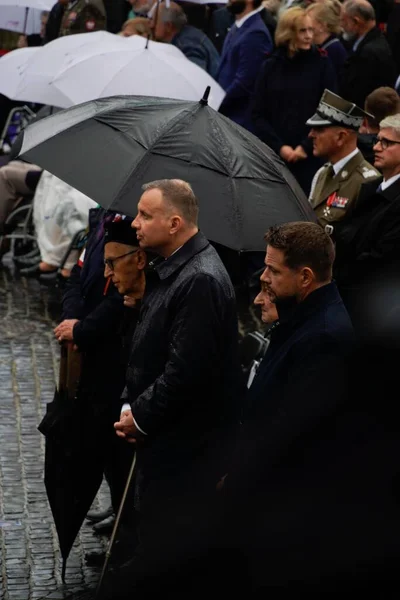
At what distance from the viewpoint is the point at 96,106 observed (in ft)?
20.9

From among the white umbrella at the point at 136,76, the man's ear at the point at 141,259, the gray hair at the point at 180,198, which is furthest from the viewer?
the white umbrella at the point at 136,76

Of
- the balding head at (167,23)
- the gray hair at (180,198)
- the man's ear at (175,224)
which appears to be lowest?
the balding head at (167,23)

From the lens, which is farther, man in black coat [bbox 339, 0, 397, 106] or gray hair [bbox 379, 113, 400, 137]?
man in black coat [bbox 339, 0, 397, 106]

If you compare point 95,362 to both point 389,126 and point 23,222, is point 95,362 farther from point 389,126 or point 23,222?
point 23,222

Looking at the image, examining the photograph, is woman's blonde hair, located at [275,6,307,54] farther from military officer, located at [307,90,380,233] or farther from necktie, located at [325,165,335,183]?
necktie, located at [325,165,335,183]

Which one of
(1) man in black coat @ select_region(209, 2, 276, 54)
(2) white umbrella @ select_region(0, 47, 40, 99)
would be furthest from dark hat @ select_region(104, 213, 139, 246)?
(1) man in black coat @ select_region(209, 2, 276, 54)

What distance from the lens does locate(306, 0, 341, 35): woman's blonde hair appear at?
1078 centimetres

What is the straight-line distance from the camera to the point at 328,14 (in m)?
10.9

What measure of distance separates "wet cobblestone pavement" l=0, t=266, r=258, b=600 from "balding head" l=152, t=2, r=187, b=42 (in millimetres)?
2752

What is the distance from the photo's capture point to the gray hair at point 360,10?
10219 mm

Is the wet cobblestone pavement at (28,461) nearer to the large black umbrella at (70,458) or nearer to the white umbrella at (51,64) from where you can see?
the large black umbrella at (70,458)

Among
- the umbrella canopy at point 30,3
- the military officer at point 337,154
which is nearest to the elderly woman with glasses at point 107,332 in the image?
the military officer at point 337,154

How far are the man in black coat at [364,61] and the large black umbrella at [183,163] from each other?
404 centimetres

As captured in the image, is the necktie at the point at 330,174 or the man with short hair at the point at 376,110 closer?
the necktie at the point at 330,174
